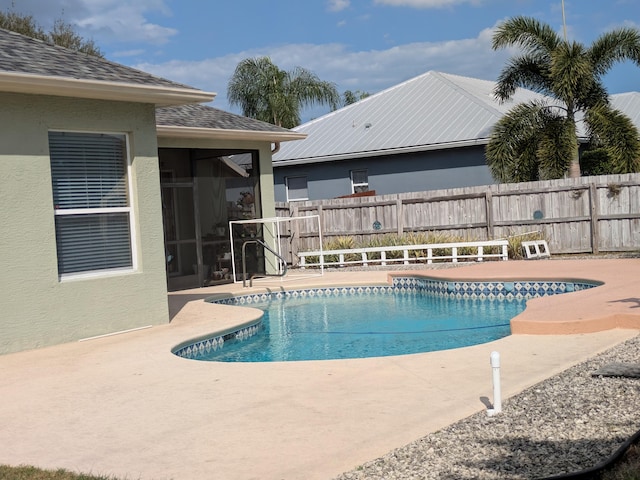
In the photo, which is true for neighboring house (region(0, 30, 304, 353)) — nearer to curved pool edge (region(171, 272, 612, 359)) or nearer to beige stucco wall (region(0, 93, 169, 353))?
beige stucco wall (region(0, 93, 169, 353))

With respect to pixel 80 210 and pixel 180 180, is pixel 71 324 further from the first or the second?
pixel 180 180

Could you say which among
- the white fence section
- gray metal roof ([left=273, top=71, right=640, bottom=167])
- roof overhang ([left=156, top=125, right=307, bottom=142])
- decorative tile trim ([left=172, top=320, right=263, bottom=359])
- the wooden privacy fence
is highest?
gray metal roof ([left=273, top=71, right=640, bottom=167])

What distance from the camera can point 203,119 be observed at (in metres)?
17.2

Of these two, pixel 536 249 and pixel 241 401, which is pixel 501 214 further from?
pixel 241 401

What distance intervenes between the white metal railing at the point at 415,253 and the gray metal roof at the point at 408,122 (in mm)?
6143

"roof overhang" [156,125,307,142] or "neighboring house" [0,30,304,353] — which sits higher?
"roof overhang" [156,125,307,142]

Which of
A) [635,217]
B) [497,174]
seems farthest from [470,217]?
[635,217]

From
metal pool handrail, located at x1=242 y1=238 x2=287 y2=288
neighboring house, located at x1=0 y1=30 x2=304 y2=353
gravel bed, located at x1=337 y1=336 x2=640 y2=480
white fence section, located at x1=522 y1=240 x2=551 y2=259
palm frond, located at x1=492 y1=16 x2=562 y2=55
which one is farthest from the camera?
palm frond, located at x1=492 y1=16 x2=562 y2=55

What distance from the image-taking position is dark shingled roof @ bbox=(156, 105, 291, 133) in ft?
52.9

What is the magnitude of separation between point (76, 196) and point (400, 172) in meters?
18.3

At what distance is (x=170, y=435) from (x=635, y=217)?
16.1 m

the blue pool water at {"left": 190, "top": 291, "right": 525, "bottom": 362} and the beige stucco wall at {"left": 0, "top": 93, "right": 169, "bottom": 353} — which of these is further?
the blue pool water at {"left": 190, "top": 291, "right": 525, "bottom": 362}

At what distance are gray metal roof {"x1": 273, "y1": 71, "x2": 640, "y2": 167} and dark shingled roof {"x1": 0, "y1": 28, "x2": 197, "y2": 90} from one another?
52.7ft

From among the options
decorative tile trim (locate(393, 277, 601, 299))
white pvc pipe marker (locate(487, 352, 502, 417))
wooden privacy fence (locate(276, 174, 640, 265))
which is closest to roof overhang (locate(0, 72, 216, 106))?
white pvc pipe marker (locate(487, 352, 502, 417))
